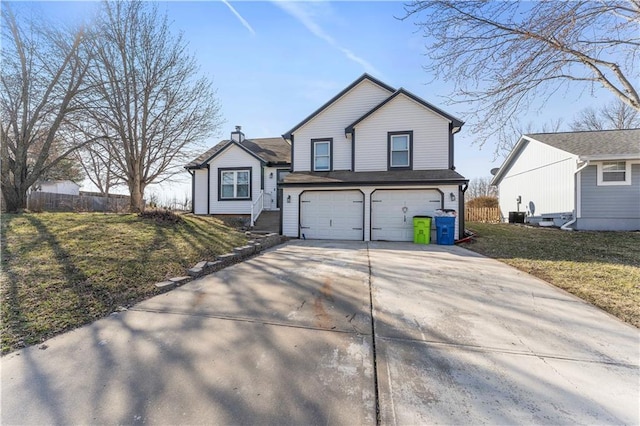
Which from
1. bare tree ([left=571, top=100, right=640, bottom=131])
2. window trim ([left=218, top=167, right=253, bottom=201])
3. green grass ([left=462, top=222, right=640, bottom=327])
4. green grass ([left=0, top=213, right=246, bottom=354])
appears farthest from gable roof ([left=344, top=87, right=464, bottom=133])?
bare tree ([left=571, top=100, right=640, bottom=131])

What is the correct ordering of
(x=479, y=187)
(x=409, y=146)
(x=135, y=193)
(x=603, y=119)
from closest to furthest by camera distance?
(x=409, y=146), (x=135, y=193), (x=603, y=119), (x=479, y=187)

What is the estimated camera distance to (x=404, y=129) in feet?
37.8

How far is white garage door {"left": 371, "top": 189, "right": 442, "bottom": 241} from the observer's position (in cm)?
1068

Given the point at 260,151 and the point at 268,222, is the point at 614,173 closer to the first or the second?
the point at 268,222

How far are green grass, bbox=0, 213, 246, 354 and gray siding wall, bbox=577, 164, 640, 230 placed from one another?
1491 centimetres

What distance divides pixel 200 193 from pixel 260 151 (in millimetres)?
4170

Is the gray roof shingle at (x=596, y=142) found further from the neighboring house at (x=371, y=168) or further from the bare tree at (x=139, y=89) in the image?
the bare tree at (x=139, y=89)

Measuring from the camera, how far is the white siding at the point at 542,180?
12531 millimetres

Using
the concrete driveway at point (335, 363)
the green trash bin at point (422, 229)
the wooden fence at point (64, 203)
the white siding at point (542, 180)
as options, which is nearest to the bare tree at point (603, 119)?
the white siding at point (542, 180)

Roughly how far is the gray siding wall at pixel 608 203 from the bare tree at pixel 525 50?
25.6ft

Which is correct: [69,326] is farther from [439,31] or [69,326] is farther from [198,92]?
[198,92]

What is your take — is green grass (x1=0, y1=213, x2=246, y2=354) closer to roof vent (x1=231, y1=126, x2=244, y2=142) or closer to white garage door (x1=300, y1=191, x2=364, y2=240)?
white garage door (x1=300, y1=191, x2=364, y2=240)

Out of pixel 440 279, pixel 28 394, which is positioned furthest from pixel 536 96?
pixel 28 394

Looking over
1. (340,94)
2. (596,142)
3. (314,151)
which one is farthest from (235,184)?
(596,142)
